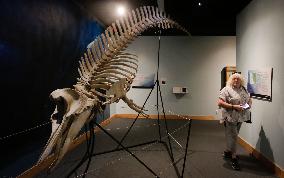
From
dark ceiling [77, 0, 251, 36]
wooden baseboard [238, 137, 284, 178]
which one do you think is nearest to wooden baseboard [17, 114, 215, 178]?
wooden baseboard [238, 137, 284, 178]

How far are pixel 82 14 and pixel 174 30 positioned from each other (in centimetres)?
317

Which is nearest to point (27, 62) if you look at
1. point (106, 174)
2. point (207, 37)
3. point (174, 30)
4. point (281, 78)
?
point (106, 174)

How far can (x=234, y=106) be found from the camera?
3.94 m

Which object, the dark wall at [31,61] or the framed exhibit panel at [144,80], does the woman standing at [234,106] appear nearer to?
the dark wall at [31,61]

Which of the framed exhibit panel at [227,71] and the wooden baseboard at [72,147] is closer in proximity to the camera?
the wooden baseboard at [72,147]

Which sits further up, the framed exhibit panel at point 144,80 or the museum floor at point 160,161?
the framed exhibit panel at point 144,80

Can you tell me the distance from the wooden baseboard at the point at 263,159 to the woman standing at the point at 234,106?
428 mm

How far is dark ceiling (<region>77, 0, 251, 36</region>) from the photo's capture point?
225 inches

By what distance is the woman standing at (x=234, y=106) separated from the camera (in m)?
3.97

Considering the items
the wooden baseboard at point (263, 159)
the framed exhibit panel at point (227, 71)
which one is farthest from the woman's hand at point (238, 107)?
the framed exhibit panel at point (227, 71)

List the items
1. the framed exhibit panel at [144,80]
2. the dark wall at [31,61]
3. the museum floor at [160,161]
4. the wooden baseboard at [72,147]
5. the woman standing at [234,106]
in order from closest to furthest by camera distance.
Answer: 1. the dark wall at [31,61]
2. the wooden baseboard at [72,147]
3. the museum floor at [160,161]
4. the woman standing at [234,106]
5. the framed exhibit panel at [144,80]

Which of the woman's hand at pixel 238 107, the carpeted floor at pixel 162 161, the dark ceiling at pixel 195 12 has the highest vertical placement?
the dark ceiling at pixel 195 12

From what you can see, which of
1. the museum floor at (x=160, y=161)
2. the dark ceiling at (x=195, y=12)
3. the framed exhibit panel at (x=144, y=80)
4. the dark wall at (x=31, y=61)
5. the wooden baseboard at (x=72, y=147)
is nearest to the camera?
the dark wall at (x=31, y=61)

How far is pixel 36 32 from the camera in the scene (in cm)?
380
